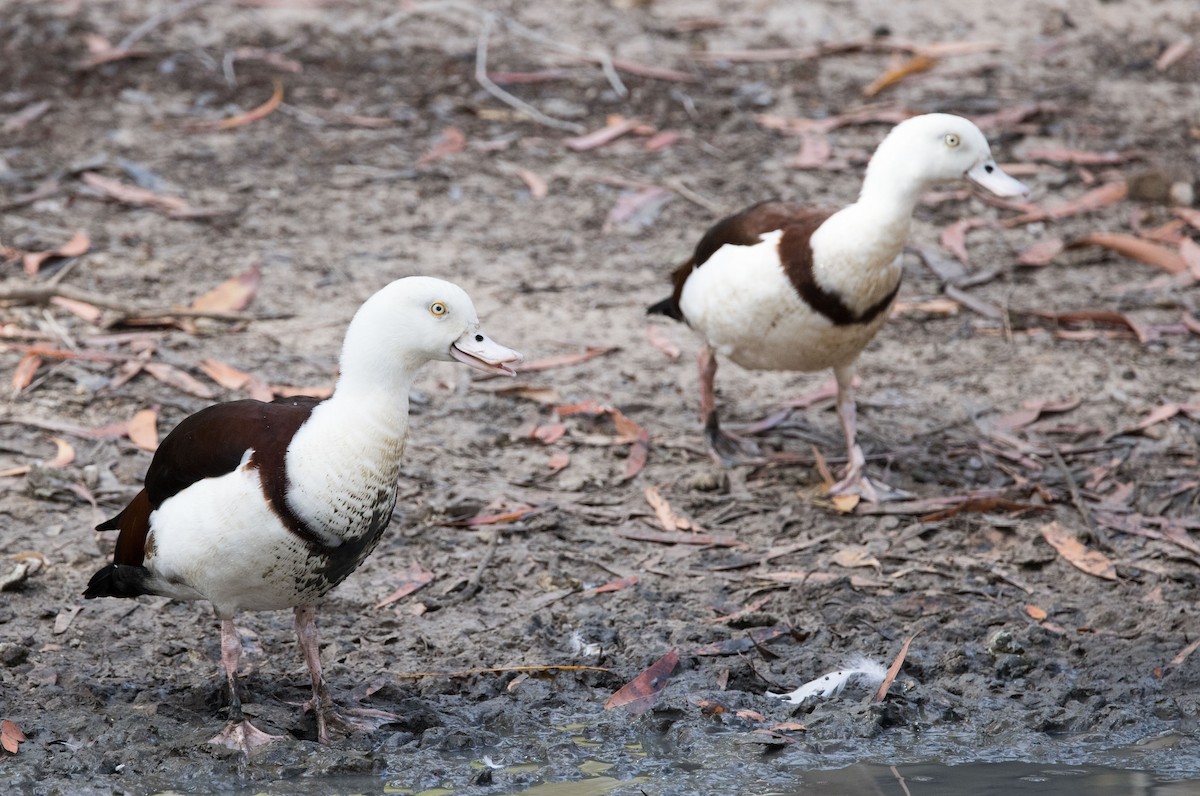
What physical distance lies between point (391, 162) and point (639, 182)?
4.72 ft

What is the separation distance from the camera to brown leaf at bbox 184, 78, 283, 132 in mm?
8914

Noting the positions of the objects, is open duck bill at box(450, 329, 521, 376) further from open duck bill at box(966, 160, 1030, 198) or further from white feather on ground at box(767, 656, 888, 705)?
open duck bill at box(966, 160, 1030, 198)

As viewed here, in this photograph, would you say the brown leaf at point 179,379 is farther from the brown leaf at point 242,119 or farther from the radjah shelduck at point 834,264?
the brown leaf at point 242,119

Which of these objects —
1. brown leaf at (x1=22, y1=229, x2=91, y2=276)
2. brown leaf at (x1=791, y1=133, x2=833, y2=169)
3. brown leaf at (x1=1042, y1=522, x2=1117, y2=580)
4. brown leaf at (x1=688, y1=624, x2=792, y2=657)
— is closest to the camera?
brown leaf at (x1=688, y1=624, x2=792, y2=657)

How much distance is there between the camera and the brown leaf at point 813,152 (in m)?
8.70

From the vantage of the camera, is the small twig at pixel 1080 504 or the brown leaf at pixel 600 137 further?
the brown leaf at pixel 600 137

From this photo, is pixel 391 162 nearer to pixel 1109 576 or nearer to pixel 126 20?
pixel 126 20

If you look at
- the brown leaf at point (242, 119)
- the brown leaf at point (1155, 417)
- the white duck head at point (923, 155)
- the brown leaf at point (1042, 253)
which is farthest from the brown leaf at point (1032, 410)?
the brown leaf at point (242, 119)

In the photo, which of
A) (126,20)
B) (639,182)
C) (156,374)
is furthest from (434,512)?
(126,20)

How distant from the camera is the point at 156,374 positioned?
6.41m

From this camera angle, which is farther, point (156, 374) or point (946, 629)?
point (156, 374)

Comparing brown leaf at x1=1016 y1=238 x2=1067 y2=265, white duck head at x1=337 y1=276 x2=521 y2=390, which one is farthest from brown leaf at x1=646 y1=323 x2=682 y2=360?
A: white duck head at x1=337 y1=276 x2=521 y2=390

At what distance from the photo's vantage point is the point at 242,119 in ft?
29.5

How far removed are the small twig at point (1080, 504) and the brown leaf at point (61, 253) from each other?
186 inches
